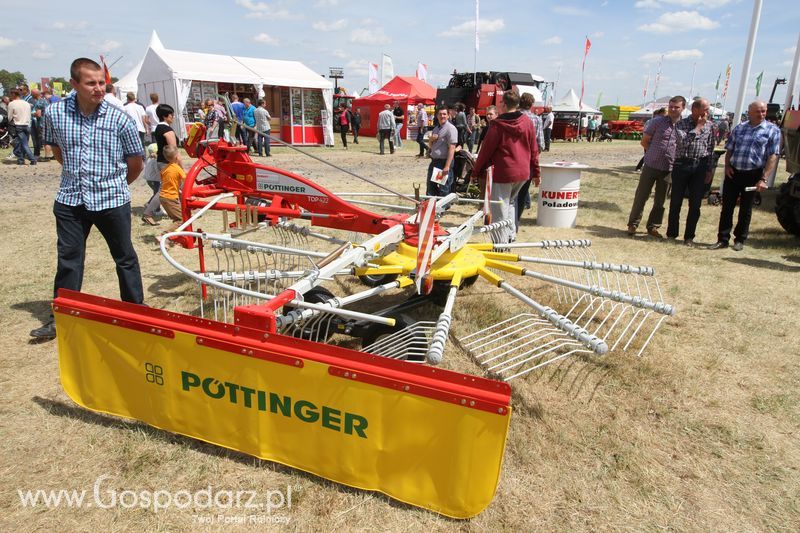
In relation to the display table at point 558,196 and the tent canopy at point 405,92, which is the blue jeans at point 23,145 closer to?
the display table at point 558,196

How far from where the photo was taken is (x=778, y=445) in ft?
9.41

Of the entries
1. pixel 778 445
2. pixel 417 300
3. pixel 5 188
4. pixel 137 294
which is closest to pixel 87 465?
pixel 137 294

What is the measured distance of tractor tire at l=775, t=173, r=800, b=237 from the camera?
6.95 metres

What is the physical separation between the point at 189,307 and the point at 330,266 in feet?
7.14

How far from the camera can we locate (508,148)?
17.8 feet

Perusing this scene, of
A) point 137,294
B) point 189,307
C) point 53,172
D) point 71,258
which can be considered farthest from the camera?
point 53,172

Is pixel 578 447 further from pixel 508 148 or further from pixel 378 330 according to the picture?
pixel 508 148

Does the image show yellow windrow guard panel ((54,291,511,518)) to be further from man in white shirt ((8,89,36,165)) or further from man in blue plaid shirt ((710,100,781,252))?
man in white shirt ((8,89,36,165))

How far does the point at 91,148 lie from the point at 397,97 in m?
22.3

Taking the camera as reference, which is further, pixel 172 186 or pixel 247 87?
pixel 247 87

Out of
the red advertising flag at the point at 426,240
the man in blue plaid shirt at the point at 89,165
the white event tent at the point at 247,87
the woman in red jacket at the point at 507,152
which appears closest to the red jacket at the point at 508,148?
the woman in red jacket at the point at 507,152

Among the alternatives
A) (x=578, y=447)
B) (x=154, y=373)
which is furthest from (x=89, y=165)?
(x=578, y=447)

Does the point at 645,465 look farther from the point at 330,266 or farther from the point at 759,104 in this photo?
the point at 759,104

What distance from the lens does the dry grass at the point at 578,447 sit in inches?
92.0
